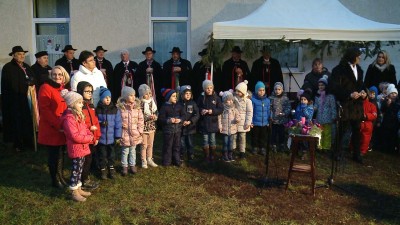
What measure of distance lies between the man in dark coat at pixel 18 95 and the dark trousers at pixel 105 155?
2333mm

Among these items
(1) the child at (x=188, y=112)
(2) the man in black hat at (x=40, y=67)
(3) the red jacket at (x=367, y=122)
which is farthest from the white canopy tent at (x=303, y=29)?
(2) the man in black hat at (x=40, y=67)

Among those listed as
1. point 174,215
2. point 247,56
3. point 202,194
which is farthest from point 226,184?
point 247,56

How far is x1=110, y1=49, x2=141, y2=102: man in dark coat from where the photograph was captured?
862 cm

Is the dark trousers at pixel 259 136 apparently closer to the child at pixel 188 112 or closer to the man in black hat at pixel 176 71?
the child at pixel 188 112

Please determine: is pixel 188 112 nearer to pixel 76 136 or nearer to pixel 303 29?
pixel 76 136

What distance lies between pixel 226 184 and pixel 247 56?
14.0ft

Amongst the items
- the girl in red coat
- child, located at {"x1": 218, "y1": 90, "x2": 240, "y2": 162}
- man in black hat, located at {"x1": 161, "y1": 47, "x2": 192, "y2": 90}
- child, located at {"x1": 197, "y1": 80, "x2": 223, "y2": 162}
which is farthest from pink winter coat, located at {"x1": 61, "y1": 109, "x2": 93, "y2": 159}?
the girl in red coat

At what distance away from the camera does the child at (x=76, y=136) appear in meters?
4.82

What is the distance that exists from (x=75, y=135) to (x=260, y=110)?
11.0 ft

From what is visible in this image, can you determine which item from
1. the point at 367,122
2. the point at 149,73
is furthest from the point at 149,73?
the point at 367,122

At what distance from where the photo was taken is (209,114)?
6508 millimetres

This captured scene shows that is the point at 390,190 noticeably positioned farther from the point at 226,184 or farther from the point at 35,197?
the point at 35,197

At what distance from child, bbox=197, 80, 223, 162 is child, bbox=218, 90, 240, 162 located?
11cm

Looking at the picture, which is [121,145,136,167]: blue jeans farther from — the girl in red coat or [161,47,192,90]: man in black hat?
the girl in red coat
